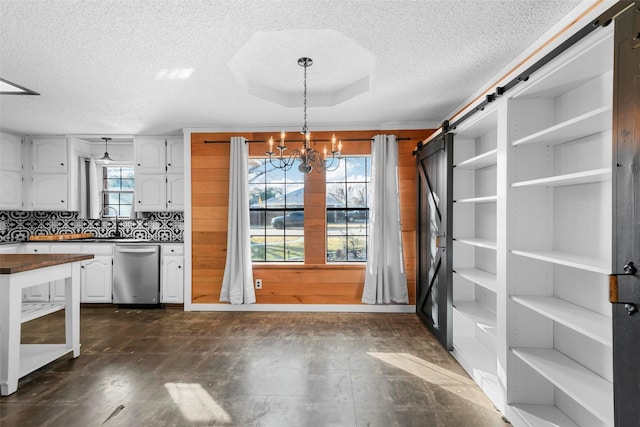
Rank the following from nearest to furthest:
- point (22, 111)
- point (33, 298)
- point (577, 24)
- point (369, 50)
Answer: point (577, 24), point (369, 50), point (22, 111), point (33, 298)

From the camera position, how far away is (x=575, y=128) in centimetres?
174

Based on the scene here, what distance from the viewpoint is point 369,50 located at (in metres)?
2.45

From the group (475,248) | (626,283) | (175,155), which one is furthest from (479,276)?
(175,155)

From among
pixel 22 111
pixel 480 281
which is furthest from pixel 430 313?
pixel 22 111

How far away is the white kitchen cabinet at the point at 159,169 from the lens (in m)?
4.81

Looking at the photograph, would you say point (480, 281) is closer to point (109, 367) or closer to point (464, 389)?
point (464, 389)

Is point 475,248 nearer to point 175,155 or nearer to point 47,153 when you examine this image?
point 175,155

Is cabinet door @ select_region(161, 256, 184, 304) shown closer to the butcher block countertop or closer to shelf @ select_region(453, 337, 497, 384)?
the butcher block countertop

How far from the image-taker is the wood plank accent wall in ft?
14.4

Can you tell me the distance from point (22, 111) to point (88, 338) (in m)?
2.76

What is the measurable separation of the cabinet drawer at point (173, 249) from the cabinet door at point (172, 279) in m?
0.06

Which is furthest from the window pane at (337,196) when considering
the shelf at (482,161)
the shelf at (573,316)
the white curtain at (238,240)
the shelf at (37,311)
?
the shelf at (37,311)

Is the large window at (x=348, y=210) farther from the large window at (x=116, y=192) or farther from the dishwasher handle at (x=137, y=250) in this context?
the large window at (x=116, y=192)

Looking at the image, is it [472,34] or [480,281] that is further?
[480,281]
